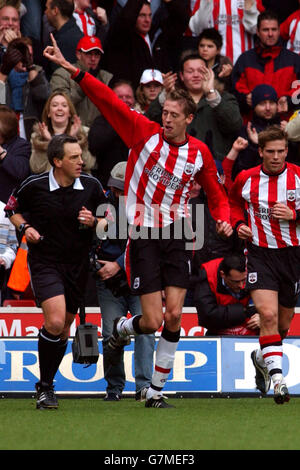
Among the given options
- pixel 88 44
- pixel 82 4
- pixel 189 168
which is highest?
pixel 82 4

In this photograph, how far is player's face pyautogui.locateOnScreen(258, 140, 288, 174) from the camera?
9102 millimetres

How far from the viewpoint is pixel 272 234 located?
914cm

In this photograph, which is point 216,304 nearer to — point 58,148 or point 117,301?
point 117,301

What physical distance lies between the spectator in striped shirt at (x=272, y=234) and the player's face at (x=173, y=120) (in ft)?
2.72

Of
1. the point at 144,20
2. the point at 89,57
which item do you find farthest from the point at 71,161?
the point at 144,20

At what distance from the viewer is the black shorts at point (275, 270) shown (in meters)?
9.03

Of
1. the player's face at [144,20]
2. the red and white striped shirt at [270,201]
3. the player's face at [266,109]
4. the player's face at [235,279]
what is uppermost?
the player's face at [144,20]

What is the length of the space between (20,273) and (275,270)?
3.45m

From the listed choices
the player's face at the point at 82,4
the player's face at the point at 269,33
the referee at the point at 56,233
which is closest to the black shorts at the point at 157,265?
the referee at the point at 56,233

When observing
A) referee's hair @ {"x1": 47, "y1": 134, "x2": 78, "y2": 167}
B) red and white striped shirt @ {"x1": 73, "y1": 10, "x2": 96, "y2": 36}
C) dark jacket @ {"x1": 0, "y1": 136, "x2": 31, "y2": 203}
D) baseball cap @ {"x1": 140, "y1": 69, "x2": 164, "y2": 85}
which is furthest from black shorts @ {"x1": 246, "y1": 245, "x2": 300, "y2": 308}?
red and white striped shirt @ {"x1": 73, "y1": 10, "x2": 96, "y2": 36}

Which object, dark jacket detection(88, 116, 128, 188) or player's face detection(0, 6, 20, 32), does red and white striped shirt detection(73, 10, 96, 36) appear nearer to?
player's face detection(0, 6, 20, 32)

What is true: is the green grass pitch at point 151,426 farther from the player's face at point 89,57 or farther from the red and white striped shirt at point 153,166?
the player's face at point 89,57

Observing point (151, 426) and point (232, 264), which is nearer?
point (151, 426)
